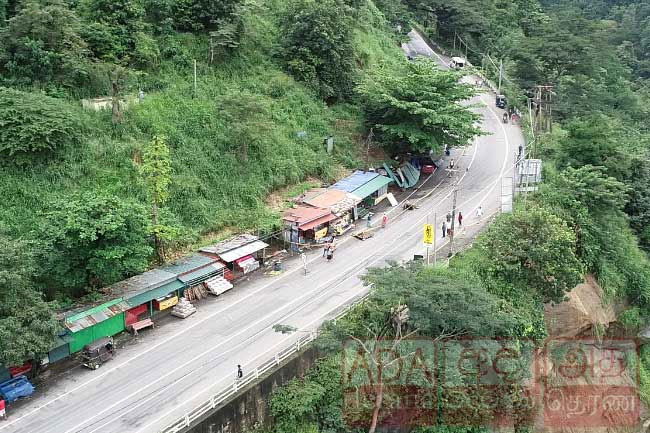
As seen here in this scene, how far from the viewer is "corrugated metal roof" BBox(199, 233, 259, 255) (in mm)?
33469

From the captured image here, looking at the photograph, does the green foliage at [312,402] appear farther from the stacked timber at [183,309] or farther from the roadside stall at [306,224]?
the roadside stall at [306,224]

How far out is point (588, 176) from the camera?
40.4m

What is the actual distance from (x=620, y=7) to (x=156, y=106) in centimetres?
9522

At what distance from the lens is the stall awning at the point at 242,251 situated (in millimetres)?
33156

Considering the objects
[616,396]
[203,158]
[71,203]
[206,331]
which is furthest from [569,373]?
[71,203]

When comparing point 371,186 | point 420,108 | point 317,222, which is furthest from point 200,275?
point 420,108

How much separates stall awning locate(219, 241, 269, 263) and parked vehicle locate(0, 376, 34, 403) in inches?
460

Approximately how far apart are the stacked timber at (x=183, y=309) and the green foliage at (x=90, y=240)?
3.36 m

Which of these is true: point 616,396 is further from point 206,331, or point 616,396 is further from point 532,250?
point 206,331

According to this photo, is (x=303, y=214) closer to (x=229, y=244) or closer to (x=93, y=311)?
(x=229, y=244)

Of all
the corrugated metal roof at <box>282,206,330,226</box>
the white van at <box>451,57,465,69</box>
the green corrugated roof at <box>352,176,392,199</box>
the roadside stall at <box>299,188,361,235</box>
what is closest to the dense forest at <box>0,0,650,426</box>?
the corrugated metal roof at <box>282,206,330,226</box>

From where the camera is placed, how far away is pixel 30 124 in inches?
1206

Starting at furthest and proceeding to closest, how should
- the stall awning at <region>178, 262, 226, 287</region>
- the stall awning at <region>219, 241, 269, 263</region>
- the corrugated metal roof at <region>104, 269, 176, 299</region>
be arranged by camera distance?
the stall awning at <region>219, 241, 269, 263</region>, the stall awning at <region>178, 262, 226, 287</region>, the corrugated metal roof at <region>104, 269, 176, 299</region>

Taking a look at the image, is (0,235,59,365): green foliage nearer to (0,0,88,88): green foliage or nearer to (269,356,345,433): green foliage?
(269,356,345,433): green foliage
